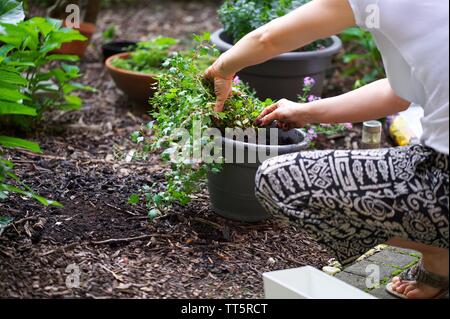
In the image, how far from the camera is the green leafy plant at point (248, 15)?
4.06 meters

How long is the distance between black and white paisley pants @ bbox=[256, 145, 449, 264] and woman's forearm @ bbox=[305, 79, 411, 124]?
0.20 meters

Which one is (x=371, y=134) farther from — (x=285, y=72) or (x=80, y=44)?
(x=80, y=44)

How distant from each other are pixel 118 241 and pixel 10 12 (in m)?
1.16

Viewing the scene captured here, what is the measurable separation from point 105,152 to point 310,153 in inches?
67.7

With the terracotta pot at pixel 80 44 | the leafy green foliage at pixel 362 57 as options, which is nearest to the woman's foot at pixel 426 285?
the leafy green foliage at pixel 362 57

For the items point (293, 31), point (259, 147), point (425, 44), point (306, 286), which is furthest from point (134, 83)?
point (425, 44)

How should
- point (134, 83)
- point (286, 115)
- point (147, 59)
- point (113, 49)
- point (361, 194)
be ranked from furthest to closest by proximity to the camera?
point (113, 49)
point (147, 59)
point (134, 83)
point (286, 115)
point (361, 194)

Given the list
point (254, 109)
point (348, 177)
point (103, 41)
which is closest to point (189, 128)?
point (254, 109)

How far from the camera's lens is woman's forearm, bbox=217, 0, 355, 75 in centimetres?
243

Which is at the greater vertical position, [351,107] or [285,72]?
[351,107]

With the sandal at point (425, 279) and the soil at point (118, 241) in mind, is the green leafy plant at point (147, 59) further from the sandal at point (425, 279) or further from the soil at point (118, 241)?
the sandal at point (425, 279)

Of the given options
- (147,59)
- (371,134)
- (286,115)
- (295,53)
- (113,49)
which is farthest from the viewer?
(113,49)

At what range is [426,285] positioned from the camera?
255 cm
